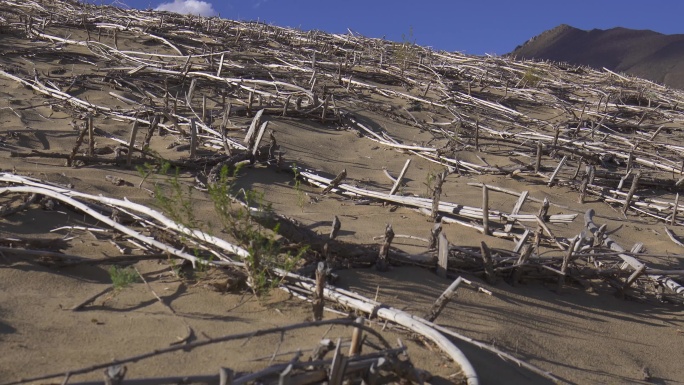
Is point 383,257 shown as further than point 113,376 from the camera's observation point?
Yes

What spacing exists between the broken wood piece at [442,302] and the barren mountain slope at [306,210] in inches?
4.7

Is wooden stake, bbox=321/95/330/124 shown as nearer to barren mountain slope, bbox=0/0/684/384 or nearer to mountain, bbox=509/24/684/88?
barren mountain slope, bbox=0/0/684/384

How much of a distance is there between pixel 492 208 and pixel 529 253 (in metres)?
1.33

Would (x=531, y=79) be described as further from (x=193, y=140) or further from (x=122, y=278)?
(x=122, y=278)

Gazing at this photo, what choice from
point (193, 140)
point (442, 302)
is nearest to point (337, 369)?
point (442, 302)

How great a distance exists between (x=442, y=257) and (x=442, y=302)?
2.38 feet

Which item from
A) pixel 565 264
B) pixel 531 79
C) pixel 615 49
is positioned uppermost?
pixel 615 49

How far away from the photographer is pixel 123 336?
238 cm

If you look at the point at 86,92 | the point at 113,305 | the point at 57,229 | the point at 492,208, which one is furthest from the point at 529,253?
the point at 86,92

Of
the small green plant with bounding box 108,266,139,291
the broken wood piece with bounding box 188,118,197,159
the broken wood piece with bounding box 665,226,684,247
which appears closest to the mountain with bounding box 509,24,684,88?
the broken wood piece with bounding box 665,226,684,247

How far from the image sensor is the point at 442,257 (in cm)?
324

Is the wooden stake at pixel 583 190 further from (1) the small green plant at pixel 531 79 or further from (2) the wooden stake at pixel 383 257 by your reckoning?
(1) the small green plant at pixel 531 79

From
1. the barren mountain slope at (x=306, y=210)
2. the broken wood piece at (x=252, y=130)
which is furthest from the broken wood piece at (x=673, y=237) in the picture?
the broken wood piece at (x=252, y=130)

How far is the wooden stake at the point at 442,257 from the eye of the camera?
3.21m
